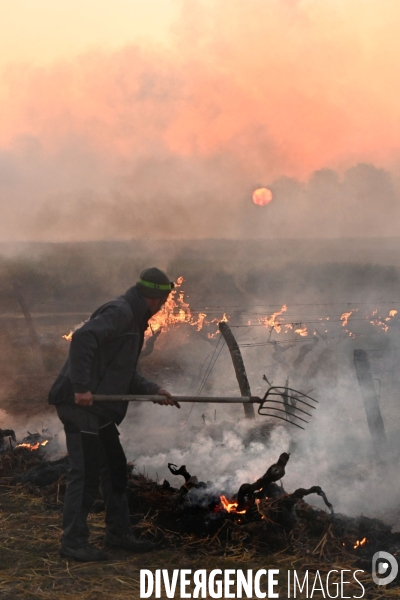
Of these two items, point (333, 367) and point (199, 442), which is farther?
point (333, 367)

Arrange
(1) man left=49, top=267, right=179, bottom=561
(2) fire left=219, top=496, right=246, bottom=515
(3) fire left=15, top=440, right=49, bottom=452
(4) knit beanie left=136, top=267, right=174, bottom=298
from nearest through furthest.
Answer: (1) man left=49, top=267, right=179, bottom=561 → (4) knit beanie left=136, top=267, right=174, bottom=298 → (2) fire left=219, top=496, right=246, bottom=515 → (3) fire left=15, top=440, right=49, bottom=452

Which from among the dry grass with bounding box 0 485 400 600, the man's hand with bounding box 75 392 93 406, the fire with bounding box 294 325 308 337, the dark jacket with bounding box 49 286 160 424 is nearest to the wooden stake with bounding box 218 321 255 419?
the dry grass with bounding box 0 485 400 600

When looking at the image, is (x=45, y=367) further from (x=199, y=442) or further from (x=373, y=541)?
(x=373, y=541)

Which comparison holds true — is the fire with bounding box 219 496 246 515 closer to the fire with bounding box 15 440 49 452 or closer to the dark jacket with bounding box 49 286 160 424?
the dark jacket with bounding box 49 286 160 424

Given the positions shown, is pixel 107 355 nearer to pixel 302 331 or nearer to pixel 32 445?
pixel 32 445

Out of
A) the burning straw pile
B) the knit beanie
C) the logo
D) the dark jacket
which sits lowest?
the logo

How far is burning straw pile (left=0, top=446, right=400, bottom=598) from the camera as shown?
488 centimetres

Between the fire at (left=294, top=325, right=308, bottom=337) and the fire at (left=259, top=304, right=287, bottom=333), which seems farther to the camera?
the fire at (left=259, top=304, right=287, bottom=333)

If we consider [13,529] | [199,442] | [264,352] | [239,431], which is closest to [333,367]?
[264,352]

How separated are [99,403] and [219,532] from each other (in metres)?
1.88

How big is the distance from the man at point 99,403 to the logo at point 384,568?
2.08 m

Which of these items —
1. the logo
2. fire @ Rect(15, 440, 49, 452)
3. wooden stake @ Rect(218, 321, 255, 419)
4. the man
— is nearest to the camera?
the logo

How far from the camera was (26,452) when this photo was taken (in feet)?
29.1

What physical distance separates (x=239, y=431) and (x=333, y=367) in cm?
685
